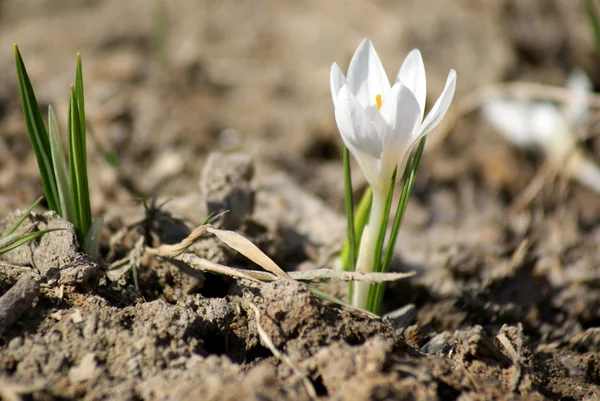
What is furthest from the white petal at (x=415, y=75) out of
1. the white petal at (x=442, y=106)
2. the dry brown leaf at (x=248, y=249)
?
the dry brown leaf at (x=248, y=249)

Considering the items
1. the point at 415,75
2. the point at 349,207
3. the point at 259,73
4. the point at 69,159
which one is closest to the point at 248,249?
the point at 349,207

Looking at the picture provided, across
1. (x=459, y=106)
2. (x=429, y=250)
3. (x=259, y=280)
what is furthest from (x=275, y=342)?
(x=459, y=106)

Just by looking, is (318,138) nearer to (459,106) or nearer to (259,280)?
(459,106)

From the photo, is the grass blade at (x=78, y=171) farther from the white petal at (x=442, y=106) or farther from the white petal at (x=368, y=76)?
the white petal at (x=442, y=106)

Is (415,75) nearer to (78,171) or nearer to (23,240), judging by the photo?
(78,171)

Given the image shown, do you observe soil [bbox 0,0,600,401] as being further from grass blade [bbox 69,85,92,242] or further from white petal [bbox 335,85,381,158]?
white petal [bbox 335,85,381,158]

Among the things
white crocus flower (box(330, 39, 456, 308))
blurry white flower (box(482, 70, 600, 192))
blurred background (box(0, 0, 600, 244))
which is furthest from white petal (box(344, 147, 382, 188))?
blurry white flower (box(482, 70, 600, 192))

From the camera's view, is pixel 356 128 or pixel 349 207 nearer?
pixel 356 128
